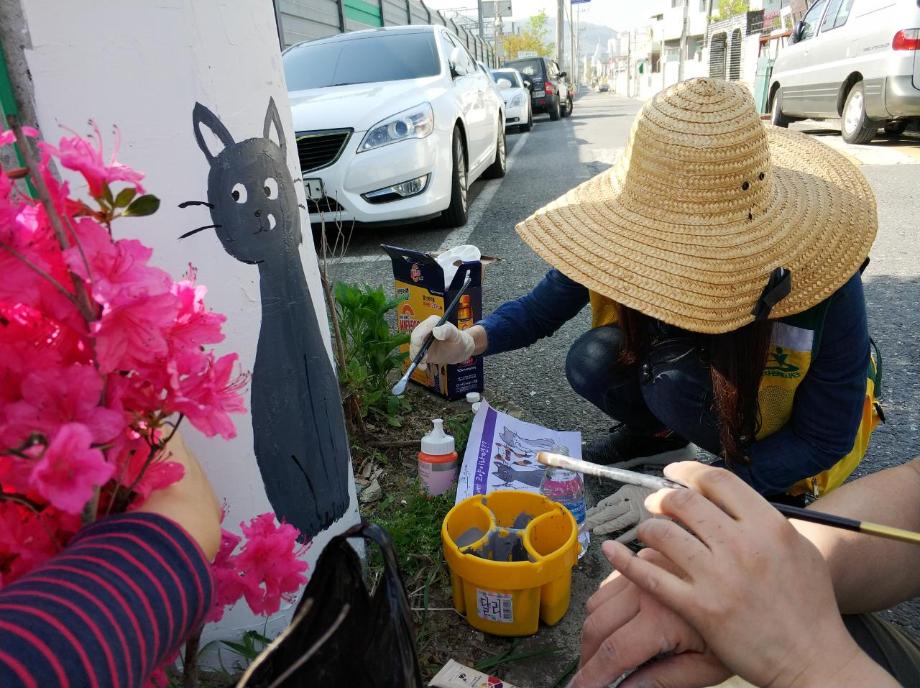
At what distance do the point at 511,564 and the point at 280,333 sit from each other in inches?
25.7

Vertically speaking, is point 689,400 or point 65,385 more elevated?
point 65,385

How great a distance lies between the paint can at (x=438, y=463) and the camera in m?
1.85

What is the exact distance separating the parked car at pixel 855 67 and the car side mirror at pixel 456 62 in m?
4.31

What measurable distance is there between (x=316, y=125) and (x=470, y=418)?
278 cm

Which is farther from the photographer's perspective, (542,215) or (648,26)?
(648,26)

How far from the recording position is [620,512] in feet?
5.65

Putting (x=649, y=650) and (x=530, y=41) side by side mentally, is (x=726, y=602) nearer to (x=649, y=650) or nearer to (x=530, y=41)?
(x=649, y=650)

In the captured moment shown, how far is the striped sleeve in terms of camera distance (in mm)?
491

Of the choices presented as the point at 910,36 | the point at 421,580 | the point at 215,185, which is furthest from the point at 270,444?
the point at 910,36

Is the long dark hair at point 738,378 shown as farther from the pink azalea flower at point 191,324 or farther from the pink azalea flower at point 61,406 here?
the pink azalea flower at point 61,406

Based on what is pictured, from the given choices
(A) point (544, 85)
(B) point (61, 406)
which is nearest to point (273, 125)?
(B) point (61, 406)

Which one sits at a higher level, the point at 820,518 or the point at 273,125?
the point at 273,125

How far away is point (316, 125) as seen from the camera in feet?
13.9

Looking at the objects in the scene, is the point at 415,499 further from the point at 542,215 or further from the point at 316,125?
the point at 316,125
